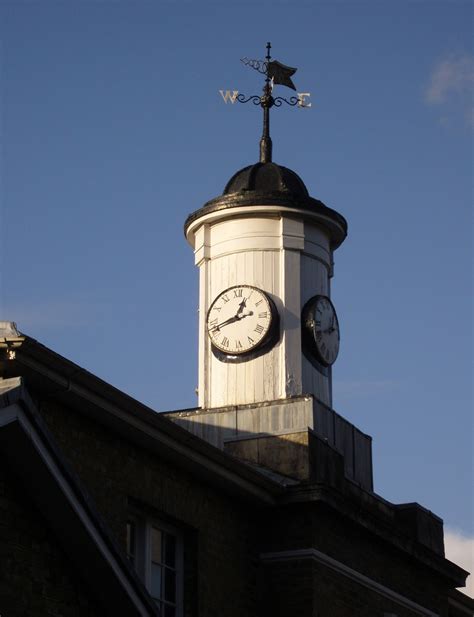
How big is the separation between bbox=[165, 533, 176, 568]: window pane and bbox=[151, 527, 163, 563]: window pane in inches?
5.0

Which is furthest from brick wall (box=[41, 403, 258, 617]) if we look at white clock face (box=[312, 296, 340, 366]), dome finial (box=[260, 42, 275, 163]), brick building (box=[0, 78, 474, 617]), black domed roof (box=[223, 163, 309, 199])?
dome finial (box=[260, 42, 275, 163])

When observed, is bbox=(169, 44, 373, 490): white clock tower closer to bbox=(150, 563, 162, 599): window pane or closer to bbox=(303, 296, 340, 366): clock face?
bbox=(303, 296, 340, 366): clock face

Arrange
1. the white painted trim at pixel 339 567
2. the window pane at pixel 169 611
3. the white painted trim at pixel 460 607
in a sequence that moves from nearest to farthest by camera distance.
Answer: the window pane at pixel 169 611, the white painted trim at pixel 339 567, the white painted trim at pixel 460 607

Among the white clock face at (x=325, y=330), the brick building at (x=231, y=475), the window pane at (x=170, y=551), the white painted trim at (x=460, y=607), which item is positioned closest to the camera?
the brick building at (x=231, y=475)

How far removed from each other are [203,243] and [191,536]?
6140 millimetres

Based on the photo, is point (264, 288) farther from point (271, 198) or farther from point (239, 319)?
point (271, 198)

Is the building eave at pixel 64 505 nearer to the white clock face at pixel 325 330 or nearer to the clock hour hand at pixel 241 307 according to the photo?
the clock hour hand at pixel 241 307

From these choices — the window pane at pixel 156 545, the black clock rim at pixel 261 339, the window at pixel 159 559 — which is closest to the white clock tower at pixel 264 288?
the black clock rim at pixel 261 339

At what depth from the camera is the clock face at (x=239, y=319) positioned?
71.7 ft

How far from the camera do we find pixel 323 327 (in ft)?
73.5

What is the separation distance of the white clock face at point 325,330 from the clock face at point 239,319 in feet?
2.67

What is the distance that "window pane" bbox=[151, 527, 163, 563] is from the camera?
1752 centimetres

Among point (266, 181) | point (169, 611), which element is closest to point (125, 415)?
point (169, 611)

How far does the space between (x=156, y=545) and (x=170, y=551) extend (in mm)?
342
